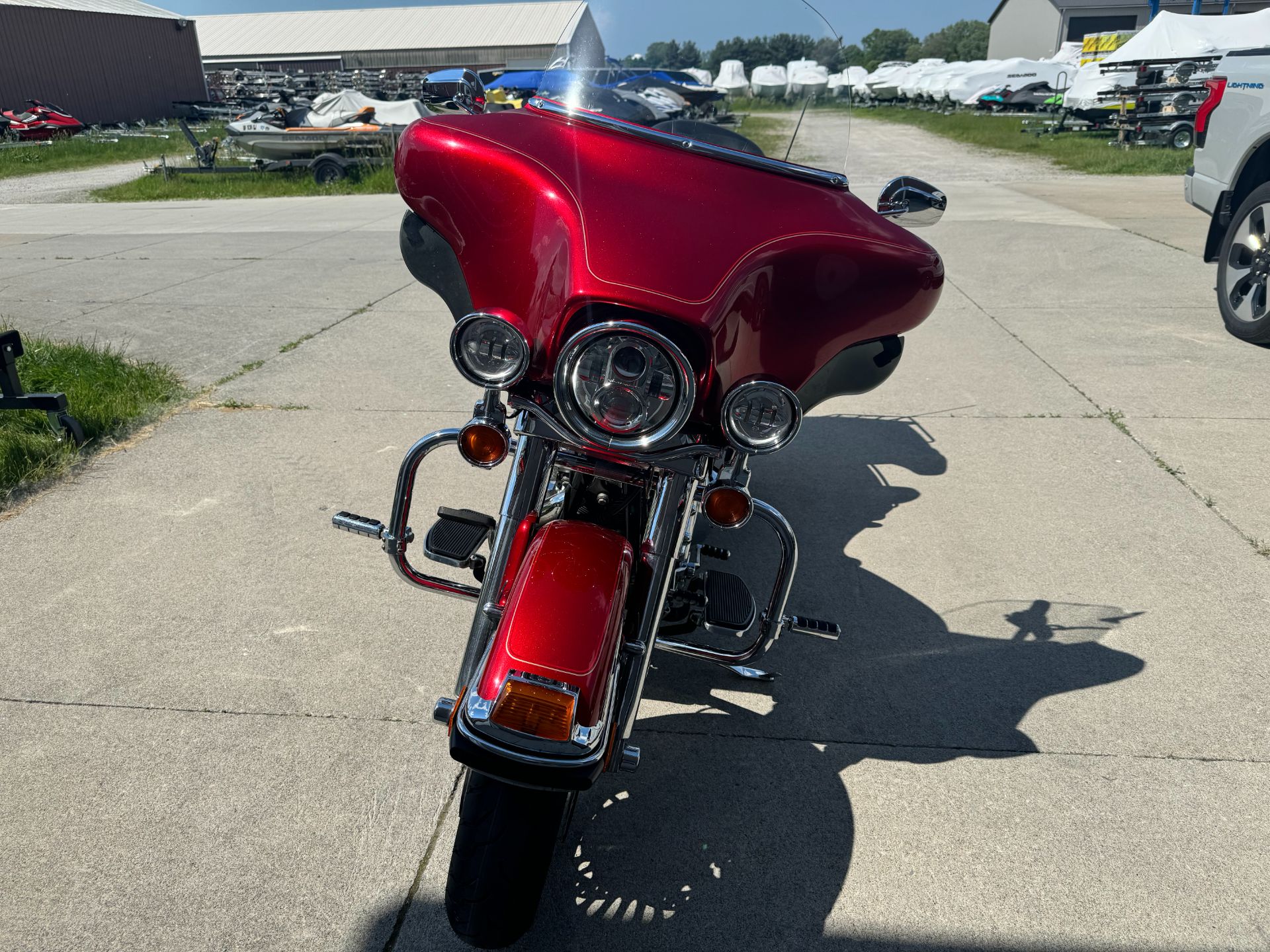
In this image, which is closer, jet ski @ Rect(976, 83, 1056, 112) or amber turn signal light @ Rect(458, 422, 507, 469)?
amber turn signal light @ Rect(458, 422, 507, 469)

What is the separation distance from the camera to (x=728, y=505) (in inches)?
84.1

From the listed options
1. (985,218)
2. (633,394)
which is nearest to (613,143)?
(633,394)

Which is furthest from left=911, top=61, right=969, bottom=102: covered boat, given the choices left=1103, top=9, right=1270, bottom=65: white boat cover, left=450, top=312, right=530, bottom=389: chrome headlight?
left=450, top=312, right=530, bottom=389: chrome headlight

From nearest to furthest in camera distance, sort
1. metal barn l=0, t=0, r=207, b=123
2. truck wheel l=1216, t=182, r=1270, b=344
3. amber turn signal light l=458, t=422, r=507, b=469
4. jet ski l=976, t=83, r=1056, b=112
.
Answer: amber turn signal light l=458, t=422, r=507, b=469 → truck wheel l=1216, t=182, r=1270, b=344 → metal barn l=0, t=0, r=207, b=123 → jet ski l=976, t=83, r=1056, b=112

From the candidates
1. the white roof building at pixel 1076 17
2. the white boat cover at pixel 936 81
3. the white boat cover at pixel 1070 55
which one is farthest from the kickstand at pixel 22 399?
the white roof building at pixel 1076 17

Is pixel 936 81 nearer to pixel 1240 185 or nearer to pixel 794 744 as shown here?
pixel 1240 185

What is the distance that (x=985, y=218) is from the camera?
460 inches

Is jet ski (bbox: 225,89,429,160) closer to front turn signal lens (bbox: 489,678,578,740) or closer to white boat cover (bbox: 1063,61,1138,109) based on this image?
front turn signal lens (bbox: 489,678,578,740)

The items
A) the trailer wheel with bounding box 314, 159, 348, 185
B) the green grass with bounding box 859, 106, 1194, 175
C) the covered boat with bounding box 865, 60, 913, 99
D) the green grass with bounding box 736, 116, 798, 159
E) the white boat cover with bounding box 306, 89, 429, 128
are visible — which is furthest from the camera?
the covered boat with bounding box 865, 60, 913, 99

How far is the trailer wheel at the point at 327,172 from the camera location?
676 inches

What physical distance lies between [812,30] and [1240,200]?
17.8 ft

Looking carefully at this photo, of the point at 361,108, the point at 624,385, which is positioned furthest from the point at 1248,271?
the point at 361,108

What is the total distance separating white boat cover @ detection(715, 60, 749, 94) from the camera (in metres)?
2.73

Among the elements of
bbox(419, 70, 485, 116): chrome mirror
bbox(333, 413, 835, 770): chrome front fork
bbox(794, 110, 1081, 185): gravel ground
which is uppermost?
bbox(419, 70, 485, 116): chrome mirror
